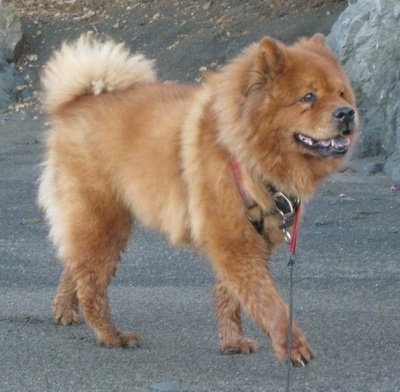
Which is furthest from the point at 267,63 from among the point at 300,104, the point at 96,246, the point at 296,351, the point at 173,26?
the point at 173,26

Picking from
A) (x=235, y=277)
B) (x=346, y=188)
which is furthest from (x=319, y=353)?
(x=346, y=188)

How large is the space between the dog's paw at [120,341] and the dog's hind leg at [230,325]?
0.52m

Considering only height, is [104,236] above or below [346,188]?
above

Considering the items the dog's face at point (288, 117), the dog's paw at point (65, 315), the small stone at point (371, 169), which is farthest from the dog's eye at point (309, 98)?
the small stone at point (371, 169)

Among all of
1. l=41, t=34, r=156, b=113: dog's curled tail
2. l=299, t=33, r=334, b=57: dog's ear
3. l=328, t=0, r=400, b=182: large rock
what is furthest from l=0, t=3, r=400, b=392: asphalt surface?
l=328, t=0, r=400, b=182: large rock

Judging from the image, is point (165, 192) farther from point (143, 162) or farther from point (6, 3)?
point (6, 3)

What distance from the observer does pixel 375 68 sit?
13312 mm

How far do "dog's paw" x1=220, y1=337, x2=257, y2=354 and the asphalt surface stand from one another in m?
0.05

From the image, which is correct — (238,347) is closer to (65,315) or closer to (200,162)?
(200,162)

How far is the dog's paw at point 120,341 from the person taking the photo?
6496 mm

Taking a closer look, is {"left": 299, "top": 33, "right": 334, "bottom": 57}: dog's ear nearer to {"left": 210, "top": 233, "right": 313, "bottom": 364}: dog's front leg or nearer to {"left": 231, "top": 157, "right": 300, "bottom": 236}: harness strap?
{"left": 231, "top": 157, "right": 300, "bottom": 236}: harness strap

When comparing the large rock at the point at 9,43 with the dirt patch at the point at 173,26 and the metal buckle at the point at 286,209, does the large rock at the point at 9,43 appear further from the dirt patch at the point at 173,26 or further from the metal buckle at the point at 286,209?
the metal buckle at the point at 286,209

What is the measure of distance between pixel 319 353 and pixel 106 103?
6.59 ft

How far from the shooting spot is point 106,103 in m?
6.71
